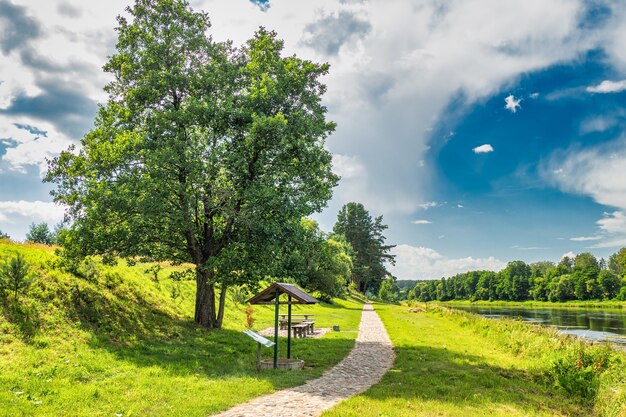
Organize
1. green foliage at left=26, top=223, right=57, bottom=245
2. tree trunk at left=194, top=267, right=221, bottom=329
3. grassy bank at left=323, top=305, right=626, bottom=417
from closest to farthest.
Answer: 1. grassy bank at left=323, top=305, right=626, bottom=417
2. tree trunk at left=194, top=267, right=221, bottom=329
3. green foliage at left=26, top=223, right=57, bottom=245

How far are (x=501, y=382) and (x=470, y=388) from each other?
1.41 m

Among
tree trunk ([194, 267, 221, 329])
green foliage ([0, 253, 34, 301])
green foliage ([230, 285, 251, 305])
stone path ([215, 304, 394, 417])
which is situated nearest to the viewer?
stone path ([215, 304, 394, 417])

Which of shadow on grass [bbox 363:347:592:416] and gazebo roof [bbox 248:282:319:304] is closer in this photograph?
shadow on grass [bbox 363:347:592:416]

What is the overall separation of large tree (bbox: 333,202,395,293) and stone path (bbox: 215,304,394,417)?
69.4m

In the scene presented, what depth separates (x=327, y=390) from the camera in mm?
11039

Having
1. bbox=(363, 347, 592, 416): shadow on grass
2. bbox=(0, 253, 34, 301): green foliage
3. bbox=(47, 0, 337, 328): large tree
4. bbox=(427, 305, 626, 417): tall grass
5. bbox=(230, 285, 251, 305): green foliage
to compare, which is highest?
bbox=(47, 0, 337, 328): large tree

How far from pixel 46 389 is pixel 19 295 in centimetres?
585

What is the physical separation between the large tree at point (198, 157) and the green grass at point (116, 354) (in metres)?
1.91

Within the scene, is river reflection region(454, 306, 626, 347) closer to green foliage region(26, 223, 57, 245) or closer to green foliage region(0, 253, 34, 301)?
green foliage region(0, 253, 34, 301)

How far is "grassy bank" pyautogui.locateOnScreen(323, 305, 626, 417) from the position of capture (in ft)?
31.8

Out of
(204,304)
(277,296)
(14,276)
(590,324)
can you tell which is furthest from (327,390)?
(590,324)

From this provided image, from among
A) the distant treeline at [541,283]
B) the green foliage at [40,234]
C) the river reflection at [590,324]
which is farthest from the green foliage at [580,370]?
the distant treeline at [541,283]

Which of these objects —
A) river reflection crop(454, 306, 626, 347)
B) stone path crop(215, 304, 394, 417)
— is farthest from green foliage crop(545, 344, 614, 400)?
river reflection crop(454, 306, 626, 347)

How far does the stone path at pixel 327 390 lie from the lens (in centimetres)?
897
